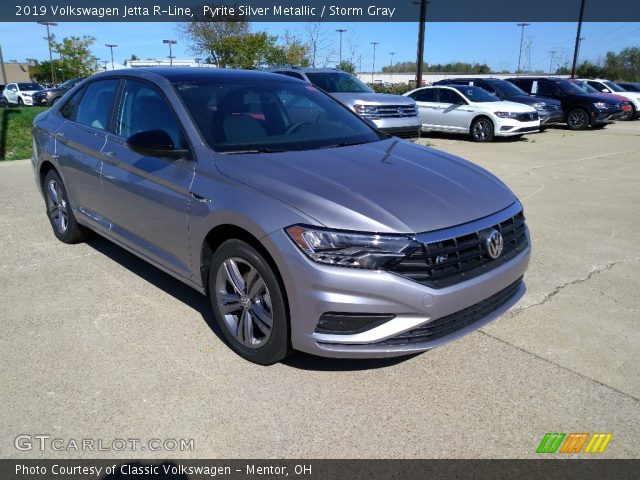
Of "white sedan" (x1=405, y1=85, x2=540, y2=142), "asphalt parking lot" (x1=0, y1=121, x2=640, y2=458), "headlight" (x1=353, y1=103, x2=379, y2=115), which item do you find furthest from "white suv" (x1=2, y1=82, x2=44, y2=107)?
"asphalt parking lot" (x1=0, y1=121, x2=640, y2=458)

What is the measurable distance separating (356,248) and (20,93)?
119ft

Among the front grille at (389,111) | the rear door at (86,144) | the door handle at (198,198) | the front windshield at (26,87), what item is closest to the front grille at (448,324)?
the door handle at (198,198)

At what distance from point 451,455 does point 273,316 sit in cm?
115

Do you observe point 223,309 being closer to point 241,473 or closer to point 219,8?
point 241,473

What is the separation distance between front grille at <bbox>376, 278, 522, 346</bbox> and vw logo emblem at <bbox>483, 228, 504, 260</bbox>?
0.28 meters

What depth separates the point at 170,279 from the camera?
180 inches

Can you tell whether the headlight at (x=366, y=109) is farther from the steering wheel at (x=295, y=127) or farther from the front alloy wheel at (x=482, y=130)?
the steering wheel at (x=295, y=127)

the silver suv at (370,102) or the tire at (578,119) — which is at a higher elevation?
the silver suv at (370,102)

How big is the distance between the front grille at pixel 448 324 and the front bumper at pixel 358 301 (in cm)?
2

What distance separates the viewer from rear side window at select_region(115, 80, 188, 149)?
3.64 meters

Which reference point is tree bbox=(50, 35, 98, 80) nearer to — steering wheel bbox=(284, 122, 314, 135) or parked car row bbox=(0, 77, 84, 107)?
parked car row bbox=(0, 77, 84, 107)

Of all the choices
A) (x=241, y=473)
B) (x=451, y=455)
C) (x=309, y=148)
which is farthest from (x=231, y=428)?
(x=309, y=148)
